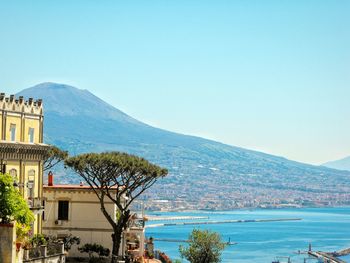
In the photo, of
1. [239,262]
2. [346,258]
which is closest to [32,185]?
[239,262]

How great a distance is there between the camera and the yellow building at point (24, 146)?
144 ft

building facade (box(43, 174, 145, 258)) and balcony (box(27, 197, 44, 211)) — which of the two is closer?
balcony (box(27, 197, 44, 211))

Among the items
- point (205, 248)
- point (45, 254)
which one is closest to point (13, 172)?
point (45, 254)

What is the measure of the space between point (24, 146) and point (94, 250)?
11577mm

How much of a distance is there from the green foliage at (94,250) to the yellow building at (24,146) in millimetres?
6488

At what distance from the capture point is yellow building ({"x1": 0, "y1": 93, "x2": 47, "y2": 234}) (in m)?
44.0

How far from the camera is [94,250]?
Answer: 53.7 meters

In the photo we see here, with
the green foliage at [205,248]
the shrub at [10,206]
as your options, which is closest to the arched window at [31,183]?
the shrub at [10,206]

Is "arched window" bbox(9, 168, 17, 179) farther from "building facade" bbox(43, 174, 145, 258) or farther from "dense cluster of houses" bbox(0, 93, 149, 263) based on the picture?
"building facade" bbox(43, 174, 145, 258)

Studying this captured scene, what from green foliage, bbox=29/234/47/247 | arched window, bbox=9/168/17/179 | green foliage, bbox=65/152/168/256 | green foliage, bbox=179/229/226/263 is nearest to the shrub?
green foliage, bbox=29/234/47/247

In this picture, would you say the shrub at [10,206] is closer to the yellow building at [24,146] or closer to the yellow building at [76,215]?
the yellow building at [24,146]

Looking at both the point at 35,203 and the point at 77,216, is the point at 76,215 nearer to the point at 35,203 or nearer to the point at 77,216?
the point at 77,216

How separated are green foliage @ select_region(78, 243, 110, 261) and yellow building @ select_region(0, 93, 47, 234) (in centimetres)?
649

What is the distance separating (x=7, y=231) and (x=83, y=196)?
26.8m
